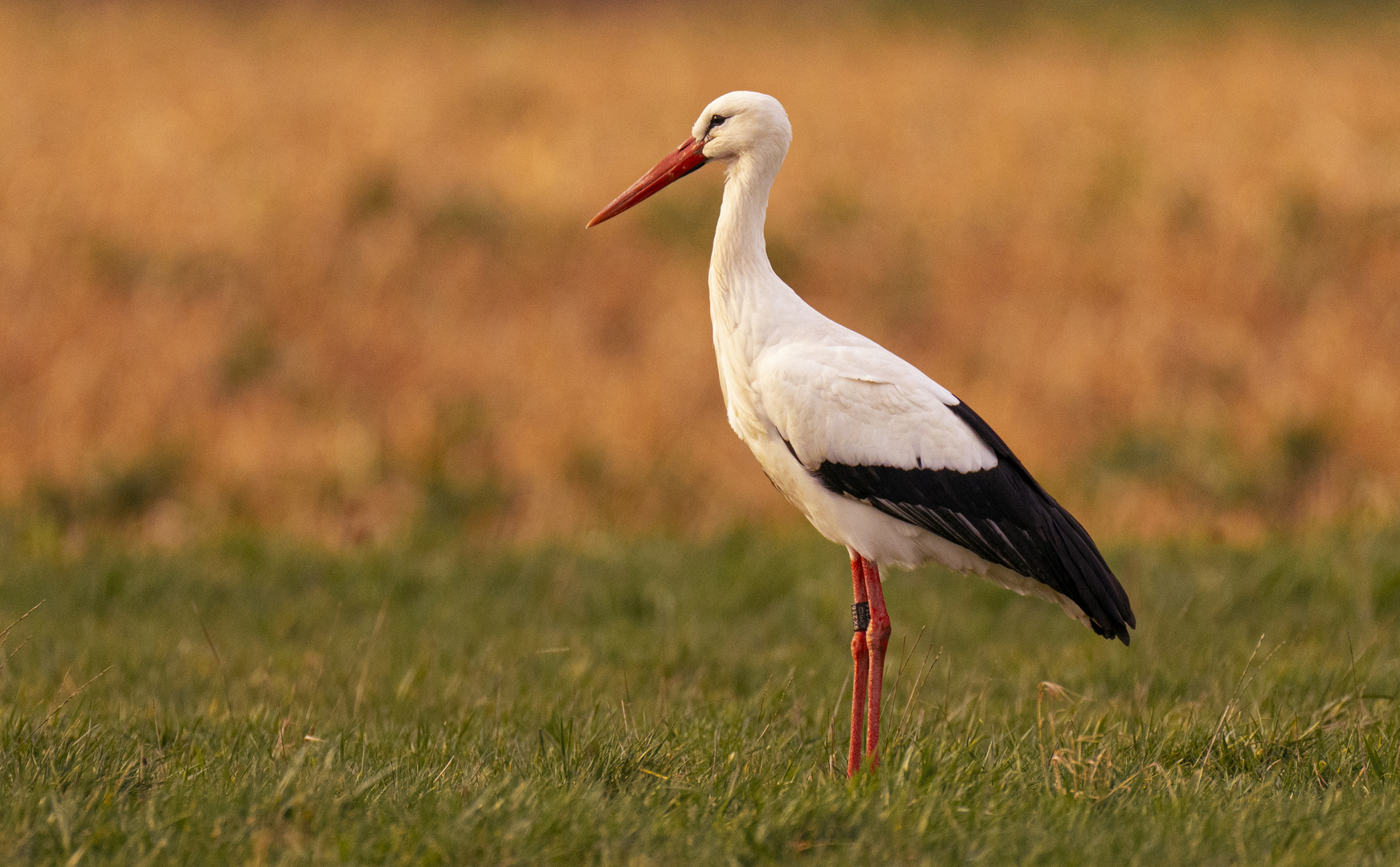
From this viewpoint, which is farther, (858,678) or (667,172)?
(667,172)

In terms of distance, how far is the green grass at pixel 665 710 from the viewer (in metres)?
3.22

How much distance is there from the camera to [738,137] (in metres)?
4.55

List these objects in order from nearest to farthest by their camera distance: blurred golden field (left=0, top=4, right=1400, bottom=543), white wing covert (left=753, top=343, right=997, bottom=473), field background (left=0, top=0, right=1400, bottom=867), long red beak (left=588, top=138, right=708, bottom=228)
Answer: field background (left=0, top=0, right=1400, bottom=867)
white wing covert (left=753, top=343, right=997, bottom=473)
long red beak (left=588, top=138, right=708, bottom=228)
blurred golden field (left=0, top=4, right=1400, bottom=543)

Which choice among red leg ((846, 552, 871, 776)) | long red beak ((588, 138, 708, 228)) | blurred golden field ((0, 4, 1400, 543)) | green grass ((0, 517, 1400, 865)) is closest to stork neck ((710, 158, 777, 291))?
long red beak ((588, 138, 708, 228))

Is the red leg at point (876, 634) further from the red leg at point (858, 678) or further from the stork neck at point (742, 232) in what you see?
the stork neck at point (742, 232)

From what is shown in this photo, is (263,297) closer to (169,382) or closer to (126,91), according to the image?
(169,382)

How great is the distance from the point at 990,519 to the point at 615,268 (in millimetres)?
10450

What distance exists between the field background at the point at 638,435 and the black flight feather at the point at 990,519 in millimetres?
401

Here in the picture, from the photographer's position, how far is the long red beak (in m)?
4.68

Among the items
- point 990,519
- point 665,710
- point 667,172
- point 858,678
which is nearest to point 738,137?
point 667,172

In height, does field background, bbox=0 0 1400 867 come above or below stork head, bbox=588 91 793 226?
below

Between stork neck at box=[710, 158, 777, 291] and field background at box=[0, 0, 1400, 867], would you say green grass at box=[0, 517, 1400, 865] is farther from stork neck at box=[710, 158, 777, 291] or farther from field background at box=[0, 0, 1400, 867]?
stork neck at box=[710, 158, 777, 291]

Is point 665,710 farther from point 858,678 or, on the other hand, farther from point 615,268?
point 615,268

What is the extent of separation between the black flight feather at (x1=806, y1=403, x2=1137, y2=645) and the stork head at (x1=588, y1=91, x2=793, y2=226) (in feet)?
3.32
